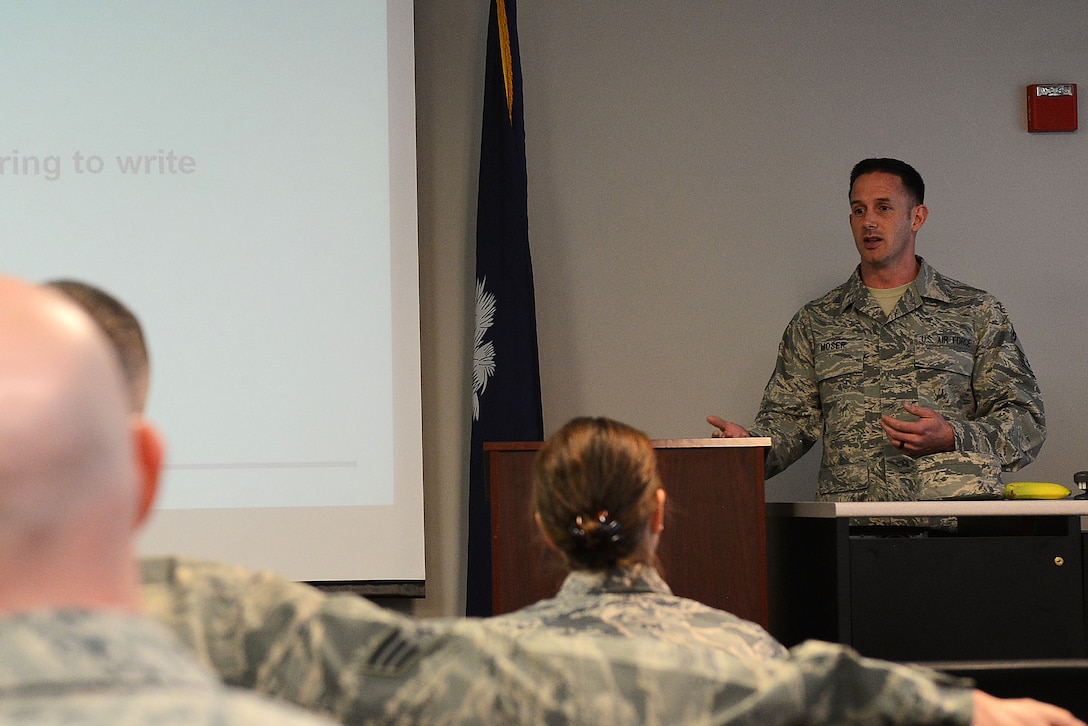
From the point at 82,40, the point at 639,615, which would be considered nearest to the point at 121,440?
the point at 639,615

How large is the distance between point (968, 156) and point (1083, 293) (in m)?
0.62

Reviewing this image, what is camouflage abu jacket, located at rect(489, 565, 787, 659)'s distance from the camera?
1.60m

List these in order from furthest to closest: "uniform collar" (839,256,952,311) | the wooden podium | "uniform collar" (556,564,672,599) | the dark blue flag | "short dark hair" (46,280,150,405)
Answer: the dark blue flag, "uniform collar" (839,256,952,311), the wooden podium, "uniform collar" (556,564,672,599), "short dark hair" (46,280,150,405)

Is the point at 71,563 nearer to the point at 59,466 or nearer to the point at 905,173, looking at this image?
the point at 59,466

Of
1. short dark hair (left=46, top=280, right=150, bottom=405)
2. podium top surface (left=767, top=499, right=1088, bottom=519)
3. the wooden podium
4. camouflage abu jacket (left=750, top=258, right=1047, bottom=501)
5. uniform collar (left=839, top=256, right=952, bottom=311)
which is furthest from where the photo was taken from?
uniform collar (left=839, top=256, right=952, bottom=311)

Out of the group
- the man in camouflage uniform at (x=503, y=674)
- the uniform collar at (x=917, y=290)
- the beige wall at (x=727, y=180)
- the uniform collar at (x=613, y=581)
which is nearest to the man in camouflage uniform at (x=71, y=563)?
the man in camouflage uniform at (x=503, y=674)

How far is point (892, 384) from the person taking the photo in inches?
144

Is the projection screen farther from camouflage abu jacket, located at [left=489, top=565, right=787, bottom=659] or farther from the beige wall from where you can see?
camouflage abu jacket, located at [left=489, top=565, right=787, bottom=659]

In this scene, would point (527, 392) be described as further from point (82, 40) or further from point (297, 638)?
point (297, 638)

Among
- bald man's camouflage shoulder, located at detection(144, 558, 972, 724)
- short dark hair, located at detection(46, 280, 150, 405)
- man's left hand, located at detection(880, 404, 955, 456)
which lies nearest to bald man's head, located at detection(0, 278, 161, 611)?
bald man's camouflage shoulder, located at detection(144, 558, 972, 724)

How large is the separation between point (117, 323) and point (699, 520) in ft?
5.09

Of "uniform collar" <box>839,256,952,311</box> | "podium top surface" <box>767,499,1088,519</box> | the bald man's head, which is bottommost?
"podium top surface" <box>767,499,1088,519</box>

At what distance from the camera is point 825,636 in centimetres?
311

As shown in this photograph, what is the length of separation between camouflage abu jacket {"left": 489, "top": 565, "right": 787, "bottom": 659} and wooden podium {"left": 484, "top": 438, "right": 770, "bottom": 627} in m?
1.00
